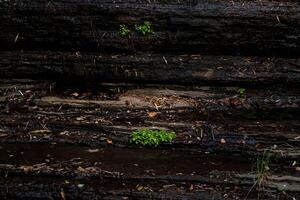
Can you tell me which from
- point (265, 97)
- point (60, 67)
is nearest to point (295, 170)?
point (265, 97)

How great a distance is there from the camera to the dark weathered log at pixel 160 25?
17.7 ft

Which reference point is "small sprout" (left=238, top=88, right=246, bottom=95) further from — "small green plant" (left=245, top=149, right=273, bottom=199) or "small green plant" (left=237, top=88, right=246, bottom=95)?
"small green plant" (left=245, top=149, right=273, bottom=199)

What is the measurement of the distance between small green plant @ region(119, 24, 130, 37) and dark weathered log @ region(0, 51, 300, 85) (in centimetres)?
28

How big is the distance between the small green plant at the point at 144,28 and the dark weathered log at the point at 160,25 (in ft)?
0.22

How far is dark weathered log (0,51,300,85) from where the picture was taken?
17.4 ft

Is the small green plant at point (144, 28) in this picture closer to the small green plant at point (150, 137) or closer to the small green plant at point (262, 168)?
the small green plant at point (150, 137)

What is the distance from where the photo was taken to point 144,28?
217 inches

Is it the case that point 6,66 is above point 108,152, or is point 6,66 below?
above

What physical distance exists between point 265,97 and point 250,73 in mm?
372

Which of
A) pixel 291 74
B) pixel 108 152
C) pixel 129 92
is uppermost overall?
pixel 291 74

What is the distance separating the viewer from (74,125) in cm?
489

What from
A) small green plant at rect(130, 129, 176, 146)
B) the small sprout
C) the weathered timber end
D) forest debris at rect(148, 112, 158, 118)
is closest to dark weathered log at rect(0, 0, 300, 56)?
the weathered timber end

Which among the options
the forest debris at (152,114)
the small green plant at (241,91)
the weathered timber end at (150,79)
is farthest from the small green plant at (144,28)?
the small green plant at (241,91)

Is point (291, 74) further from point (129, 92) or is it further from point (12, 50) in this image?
point (12, 50)
